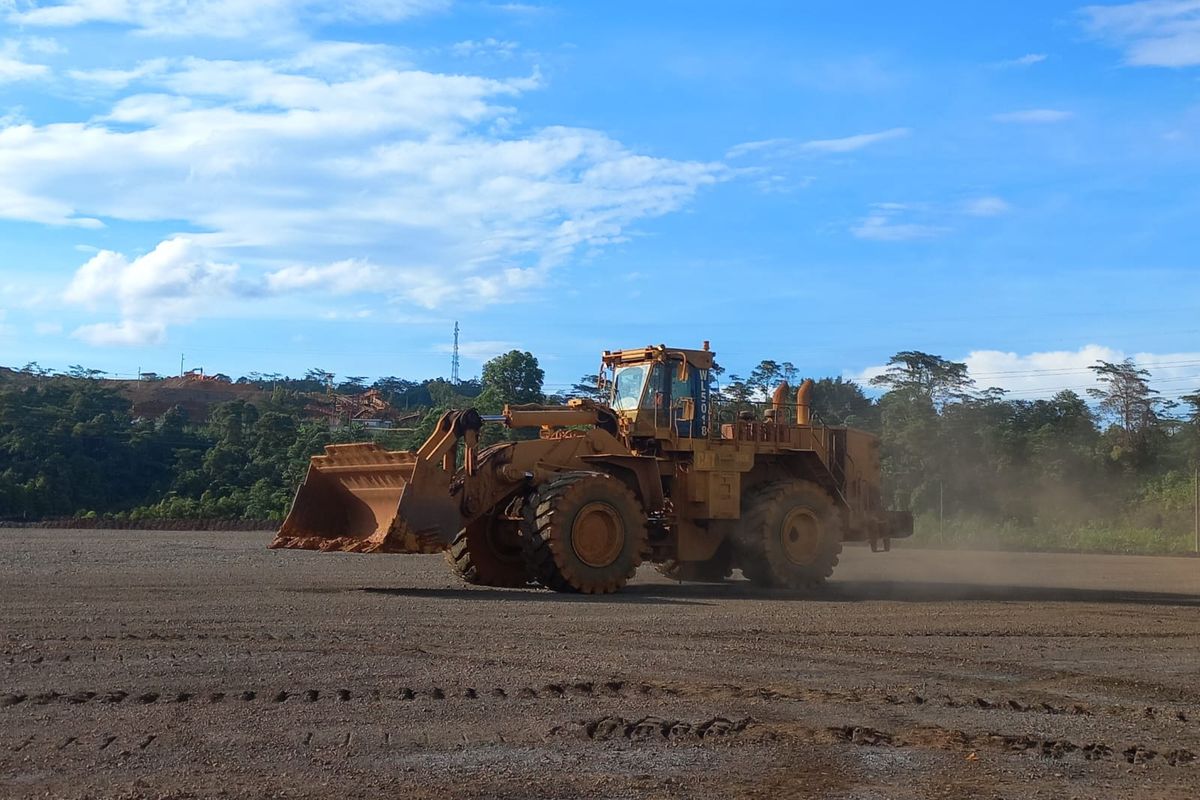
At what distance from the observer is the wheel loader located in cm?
1733

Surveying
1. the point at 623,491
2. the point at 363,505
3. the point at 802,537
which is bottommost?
the point at 802,537

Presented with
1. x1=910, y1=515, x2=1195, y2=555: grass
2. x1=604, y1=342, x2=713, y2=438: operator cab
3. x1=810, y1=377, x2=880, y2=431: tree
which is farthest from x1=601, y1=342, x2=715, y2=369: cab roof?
x1=810, y1=377, x2=880, y2=431: tree

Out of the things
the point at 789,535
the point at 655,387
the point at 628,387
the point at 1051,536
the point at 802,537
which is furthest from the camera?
the point at 1051,536

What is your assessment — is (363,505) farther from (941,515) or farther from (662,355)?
(941,515)

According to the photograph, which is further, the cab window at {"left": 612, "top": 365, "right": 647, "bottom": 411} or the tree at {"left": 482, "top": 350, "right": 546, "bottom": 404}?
the tree at {"left": 482, "top": 350, "right": 546, "bottom": 404}

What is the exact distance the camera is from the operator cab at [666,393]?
771 inches

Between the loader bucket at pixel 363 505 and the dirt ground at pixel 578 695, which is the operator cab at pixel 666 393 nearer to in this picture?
the dirt ground at pixel 578 695

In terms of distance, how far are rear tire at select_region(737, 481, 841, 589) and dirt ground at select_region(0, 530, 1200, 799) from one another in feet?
6.27

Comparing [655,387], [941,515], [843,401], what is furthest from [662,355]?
[843,401]

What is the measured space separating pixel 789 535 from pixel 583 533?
13.5 feet

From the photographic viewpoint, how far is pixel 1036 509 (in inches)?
1938

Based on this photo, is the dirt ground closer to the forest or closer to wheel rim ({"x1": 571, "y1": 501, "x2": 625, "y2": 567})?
wheel rim ({"x1": 571, "y1": 501, "x2": 625, "y2": 567})

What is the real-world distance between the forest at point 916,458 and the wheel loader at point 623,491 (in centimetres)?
2159

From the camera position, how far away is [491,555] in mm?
19109
